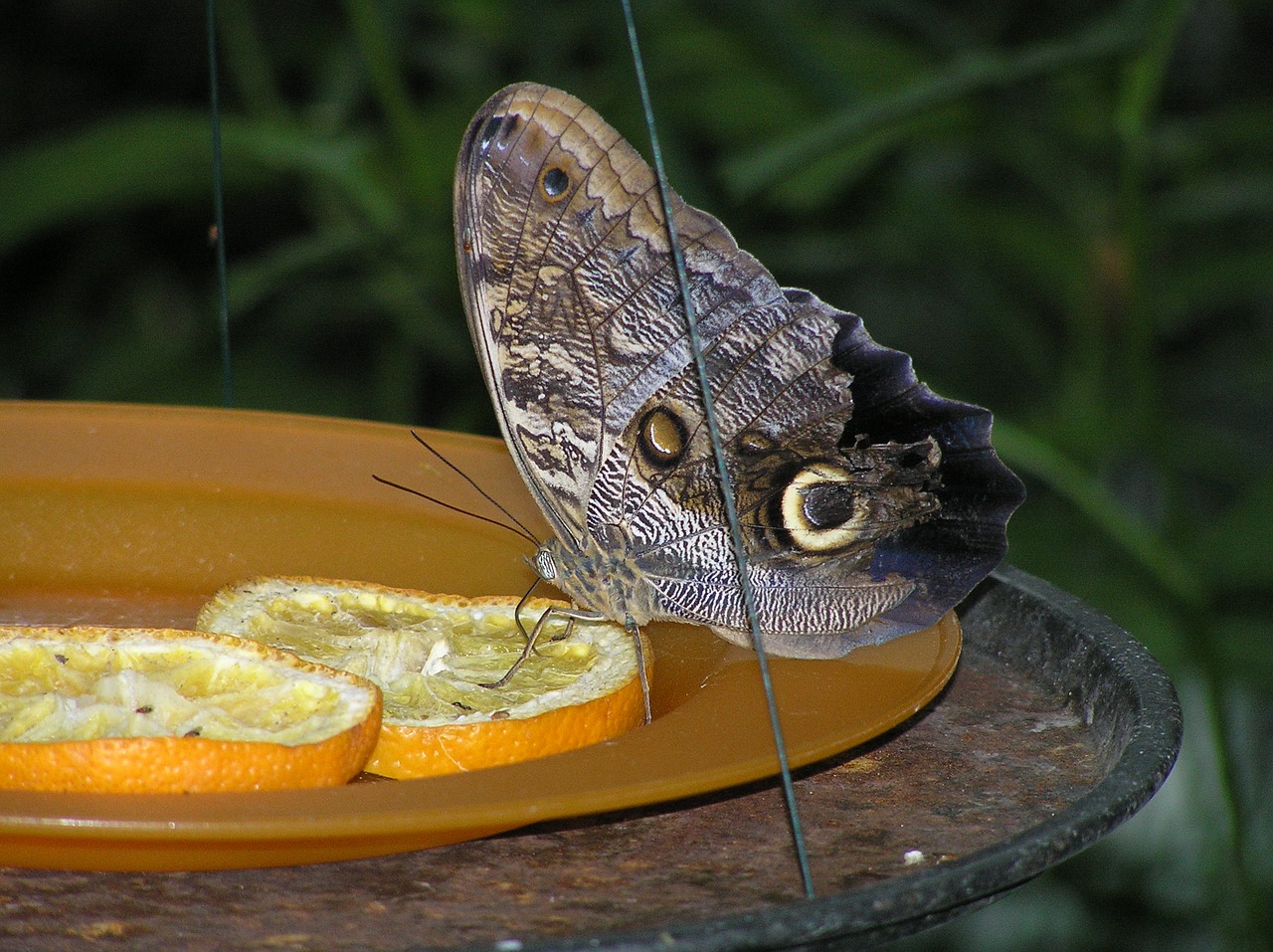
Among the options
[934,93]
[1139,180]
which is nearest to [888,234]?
[1139,180]

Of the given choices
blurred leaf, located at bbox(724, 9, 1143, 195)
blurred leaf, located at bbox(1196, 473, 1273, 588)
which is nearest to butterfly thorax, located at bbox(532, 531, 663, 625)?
blurred leaf, located at bbox(724, 9, 1143, 195)

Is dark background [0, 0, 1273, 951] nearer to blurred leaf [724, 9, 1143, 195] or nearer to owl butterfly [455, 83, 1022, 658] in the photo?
blurred leaf [724, 9, 1143, 195]

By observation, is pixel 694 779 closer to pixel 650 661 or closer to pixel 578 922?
pixel 578 922

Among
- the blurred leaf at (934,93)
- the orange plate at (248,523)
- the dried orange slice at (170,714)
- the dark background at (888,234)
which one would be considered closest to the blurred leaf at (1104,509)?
the dark background at (888,234)

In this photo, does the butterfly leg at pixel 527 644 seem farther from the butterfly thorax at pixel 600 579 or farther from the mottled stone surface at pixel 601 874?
the mottled stone surface at pixel 601 874

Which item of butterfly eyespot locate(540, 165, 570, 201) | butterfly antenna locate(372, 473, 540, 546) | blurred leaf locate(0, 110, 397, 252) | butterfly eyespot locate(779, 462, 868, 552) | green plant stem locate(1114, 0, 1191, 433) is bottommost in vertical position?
butterfly eyespot locate(779, 462, 868, 552)

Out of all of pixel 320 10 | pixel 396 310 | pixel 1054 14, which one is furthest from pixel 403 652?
pixel 1054 14

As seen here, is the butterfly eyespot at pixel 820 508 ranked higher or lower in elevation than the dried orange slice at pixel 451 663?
higher
